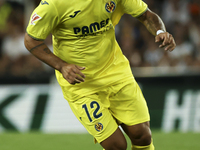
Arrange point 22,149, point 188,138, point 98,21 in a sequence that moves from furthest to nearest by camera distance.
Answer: point 188,138 → point 22,149 → point 98,21

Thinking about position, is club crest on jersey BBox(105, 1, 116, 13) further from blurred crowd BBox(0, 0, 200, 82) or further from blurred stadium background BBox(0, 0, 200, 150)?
blurred crowd BBox(0, 0, 200, 82)

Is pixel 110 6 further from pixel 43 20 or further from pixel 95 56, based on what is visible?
pixel 43 20

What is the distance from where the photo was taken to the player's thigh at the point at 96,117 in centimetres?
392

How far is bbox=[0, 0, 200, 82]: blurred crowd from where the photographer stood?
358 inches

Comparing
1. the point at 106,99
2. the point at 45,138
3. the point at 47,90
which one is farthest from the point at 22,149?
the point at 106,99

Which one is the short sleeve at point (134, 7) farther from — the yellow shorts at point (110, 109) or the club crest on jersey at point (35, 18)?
the club crest on jersey at point (35, 18)

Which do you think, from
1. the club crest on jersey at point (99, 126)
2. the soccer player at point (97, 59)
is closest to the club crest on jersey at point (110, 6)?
the soccer player at point (97, 59)

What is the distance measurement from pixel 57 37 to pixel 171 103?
406 cm

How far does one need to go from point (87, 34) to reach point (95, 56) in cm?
26

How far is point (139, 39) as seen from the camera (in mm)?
9688

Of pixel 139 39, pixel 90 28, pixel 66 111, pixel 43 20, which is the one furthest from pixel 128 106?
pixel 139 39

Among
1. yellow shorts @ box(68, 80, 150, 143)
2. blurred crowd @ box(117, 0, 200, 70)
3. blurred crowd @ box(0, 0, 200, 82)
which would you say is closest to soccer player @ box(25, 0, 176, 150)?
yellow shorts @ box(68, 80, 150, 143)

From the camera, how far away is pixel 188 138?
Result: 22.0ft

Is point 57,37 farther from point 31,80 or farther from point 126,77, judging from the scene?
point 31,80
